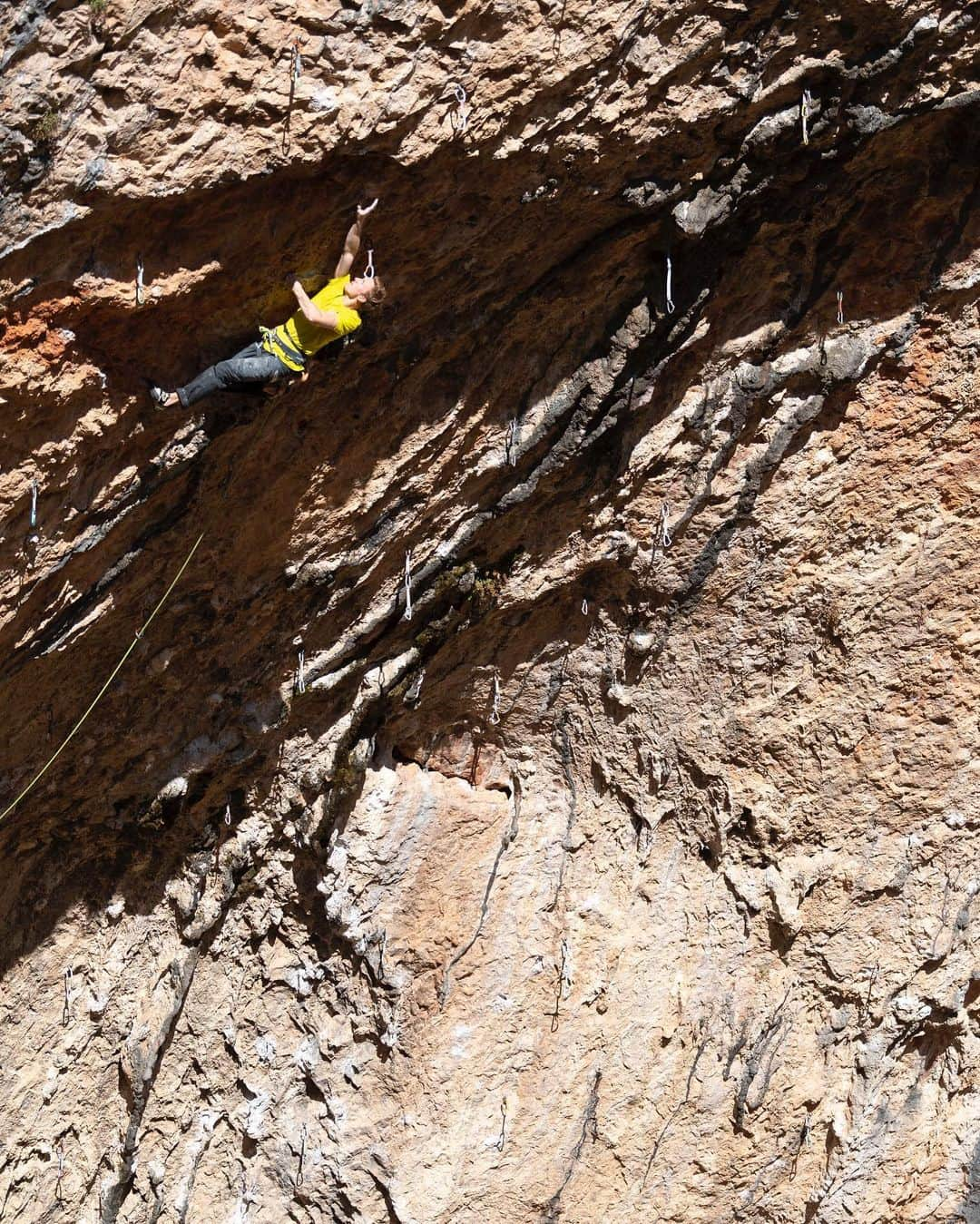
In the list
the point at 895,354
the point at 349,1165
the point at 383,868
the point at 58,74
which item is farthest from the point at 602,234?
the point at 349,1165

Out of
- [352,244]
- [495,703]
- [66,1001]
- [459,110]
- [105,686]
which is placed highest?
[459,110]

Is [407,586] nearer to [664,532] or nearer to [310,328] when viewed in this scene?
[664,532]

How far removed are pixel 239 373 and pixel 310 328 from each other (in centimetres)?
37

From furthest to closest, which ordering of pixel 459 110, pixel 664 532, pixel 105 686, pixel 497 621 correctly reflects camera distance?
1. pixel 497 621
2. pixel 664 532
3. pixel 105 686
4. pixel 459 110

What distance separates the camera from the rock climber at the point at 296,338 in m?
4.84

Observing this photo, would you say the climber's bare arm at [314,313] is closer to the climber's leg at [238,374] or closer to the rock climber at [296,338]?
the rock climber at [296,338]

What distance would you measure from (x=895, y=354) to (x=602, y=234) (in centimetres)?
166

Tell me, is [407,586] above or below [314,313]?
below

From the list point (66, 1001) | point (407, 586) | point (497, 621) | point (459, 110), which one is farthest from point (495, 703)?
point (459, 110)

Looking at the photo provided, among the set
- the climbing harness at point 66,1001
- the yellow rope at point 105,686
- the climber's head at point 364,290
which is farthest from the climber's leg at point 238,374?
the climbing harness at point 66,1001

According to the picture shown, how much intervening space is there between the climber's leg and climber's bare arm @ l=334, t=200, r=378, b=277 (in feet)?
1.58

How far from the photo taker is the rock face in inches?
180

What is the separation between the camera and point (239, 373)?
16.0ft

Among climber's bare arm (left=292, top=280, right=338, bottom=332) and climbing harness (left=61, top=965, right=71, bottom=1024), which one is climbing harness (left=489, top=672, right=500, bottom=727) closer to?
climber's bare arm (left=292, top=280, right=338, bottom=332)
